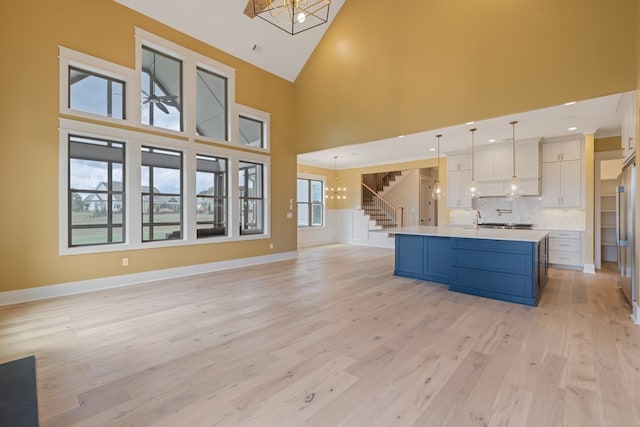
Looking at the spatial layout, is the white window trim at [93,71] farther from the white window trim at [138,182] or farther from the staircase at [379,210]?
the staircase at [379,210]

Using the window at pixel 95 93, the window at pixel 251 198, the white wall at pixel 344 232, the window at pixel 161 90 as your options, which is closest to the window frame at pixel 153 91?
the window at pixel 161 90

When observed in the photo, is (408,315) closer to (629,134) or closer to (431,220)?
(629,134)

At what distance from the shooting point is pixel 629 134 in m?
3.99

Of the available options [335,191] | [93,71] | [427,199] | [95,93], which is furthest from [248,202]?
[427,199]

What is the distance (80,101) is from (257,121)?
137 inches

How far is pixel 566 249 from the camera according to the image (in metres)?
6.25

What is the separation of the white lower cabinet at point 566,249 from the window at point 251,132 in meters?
6.99

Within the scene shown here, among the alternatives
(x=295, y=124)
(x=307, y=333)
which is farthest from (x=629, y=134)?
(x=295, y=124)

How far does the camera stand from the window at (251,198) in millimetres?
6895

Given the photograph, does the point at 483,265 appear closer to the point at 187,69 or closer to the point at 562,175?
the point at 562,175

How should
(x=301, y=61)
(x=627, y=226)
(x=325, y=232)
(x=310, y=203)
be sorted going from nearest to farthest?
(x=627, y=226), (x=301, y=61), (x=310, y=203), (x=325, y=232)

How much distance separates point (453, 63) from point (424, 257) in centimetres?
349

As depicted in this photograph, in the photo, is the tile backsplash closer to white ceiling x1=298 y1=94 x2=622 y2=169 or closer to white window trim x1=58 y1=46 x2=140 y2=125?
white ceiling x1=298 y1=94 x2=622 y2=169

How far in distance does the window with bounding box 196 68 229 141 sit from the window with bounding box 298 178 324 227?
4.04 m
